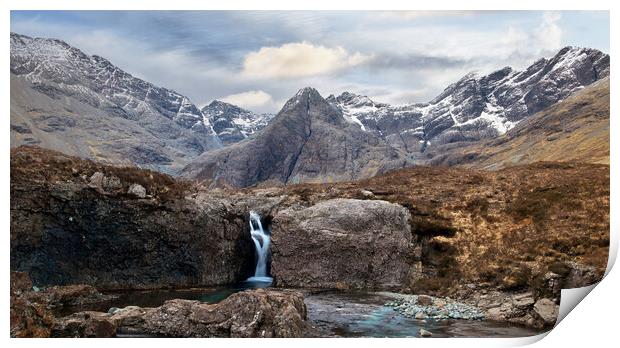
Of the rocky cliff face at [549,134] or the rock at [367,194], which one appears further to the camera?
the rocky cliff face at [549,134]

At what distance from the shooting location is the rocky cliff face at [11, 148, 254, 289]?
82.0 feet

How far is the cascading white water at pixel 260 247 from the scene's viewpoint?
31.5m

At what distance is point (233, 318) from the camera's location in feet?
56.9

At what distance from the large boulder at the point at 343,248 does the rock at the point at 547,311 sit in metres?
7.90

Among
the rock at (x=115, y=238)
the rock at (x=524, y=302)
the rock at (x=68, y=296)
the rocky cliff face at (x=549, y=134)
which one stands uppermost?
the rocky cliff face at (x=549, y=134)

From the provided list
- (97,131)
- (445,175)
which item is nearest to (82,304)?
(445,175)

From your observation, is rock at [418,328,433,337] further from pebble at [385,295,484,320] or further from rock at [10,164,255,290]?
rock at [10,164,255,290]

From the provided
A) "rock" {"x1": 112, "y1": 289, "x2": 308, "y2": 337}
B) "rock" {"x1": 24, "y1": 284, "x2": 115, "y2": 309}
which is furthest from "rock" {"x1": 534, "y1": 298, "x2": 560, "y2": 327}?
"rock" {"x1": 24, "y1": 284, "x2": 115, "y2": 309}

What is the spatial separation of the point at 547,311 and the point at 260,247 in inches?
712

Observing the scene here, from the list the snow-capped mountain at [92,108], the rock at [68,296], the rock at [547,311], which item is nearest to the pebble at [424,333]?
the rock at [547,311]

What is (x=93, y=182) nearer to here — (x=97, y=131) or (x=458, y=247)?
(x=458, y=247)

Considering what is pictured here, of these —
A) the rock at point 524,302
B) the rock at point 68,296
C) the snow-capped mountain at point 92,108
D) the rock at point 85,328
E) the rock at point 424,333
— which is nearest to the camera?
the rock at point 85,328

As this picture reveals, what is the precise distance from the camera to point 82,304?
22.2 m

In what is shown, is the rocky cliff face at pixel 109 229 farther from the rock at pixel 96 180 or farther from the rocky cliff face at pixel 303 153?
the rocky cliff face at pixel 303 153
